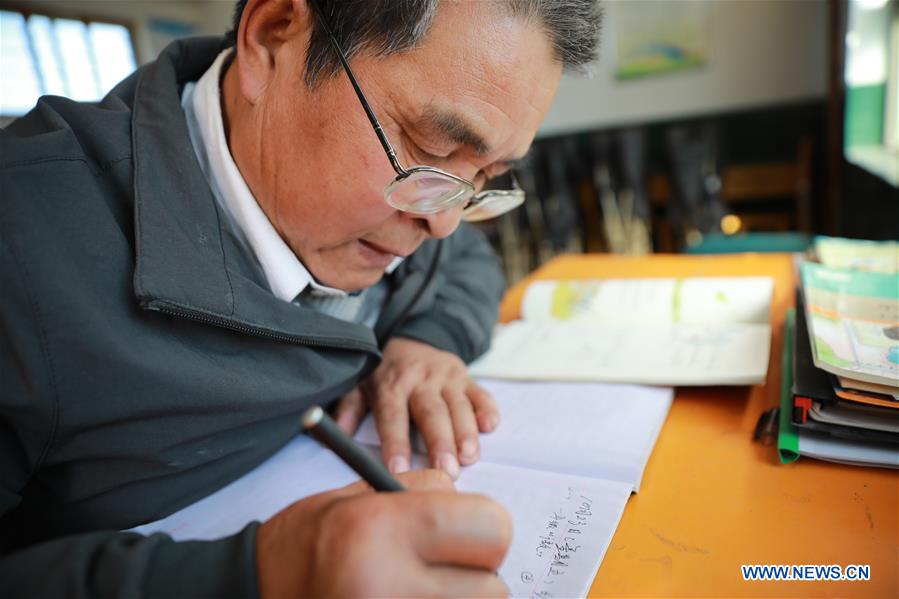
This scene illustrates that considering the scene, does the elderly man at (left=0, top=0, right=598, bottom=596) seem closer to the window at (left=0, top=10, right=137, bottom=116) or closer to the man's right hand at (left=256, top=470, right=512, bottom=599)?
the man's right hand at (left=256, top=470, right=512, bottom=599)

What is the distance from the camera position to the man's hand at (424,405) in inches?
29.4

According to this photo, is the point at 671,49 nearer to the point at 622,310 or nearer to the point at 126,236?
the point at 622,310

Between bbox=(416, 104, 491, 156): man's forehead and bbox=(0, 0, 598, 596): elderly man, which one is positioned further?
bbox=(416, 104, 491, 156): man's forehead

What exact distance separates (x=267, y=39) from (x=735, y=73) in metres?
4.93

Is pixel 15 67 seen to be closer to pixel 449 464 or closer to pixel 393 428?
pixel 393 428

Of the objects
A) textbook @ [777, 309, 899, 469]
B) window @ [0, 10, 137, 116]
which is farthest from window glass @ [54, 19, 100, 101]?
textbook @ [777, 309, 899, 469]

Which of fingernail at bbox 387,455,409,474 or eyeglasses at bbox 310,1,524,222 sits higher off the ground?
eyeglasses at bbox 310,1,524,222

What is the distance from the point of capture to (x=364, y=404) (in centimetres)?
93

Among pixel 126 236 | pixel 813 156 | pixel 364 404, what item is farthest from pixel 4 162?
pixel 813 156

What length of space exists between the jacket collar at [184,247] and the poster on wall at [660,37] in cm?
493

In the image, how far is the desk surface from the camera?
0.51m

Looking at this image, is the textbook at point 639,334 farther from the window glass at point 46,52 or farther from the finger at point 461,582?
the window glass at point 46,52

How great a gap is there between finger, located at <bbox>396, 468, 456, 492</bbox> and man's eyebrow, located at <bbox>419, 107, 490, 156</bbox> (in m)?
0.37

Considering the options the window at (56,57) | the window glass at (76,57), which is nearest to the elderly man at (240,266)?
the window at (56,57)
